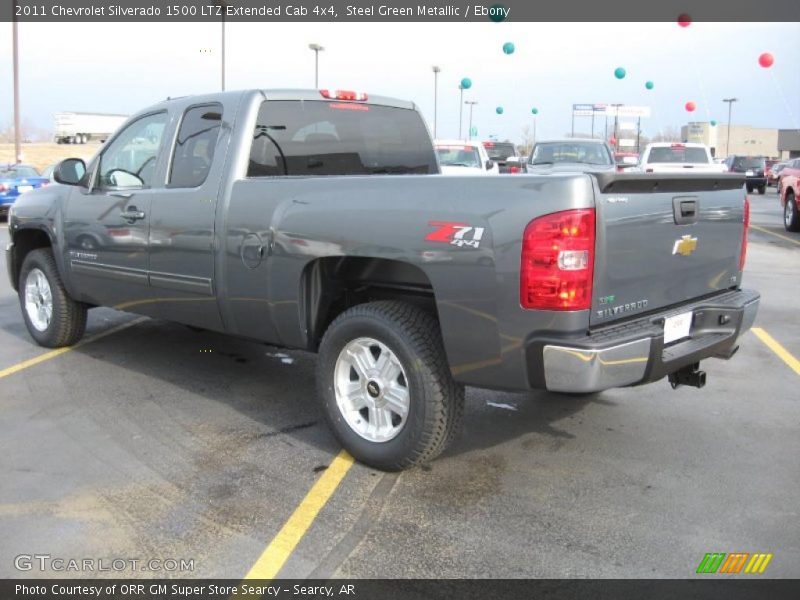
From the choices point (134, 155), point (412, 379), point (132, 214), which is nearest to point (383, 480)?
point (412, 379)

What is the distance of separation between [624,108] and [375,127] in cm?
7264

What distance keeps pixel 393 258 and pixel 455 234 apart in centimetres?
37

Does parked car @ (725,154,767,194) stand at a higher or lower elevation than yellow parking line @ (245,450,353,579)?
higher

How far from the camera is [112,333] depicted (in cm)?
706

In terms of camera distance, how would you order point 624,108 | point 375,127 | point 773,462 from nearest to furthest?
point 773,462
point 375,127
point 624,108

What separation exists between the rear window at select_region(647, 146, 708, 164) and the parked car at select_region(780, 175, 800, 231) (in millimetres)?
2270

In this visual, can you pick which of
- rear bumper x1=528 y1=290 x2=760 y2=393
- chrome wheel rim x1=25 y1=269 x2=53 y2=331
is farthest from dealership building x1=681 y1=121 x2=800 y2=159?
rear bumper x1=528 y1=290 x2=760 y2=393

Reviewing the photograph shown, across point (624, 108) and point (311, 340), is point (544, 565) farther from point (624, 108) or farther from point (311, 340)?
point (624, 108)

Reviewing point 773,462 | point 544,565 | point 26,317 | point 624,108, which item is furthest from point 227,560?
point 624,108

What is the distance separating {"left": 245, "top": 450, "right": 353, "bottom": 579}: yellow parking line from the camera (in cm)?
300

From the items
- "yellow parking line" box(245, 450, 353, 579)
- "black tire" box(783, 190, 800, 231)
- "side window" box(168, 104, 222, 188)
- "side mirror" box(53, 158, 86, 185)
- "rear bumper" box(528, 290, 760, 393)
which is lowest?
"yellow parking line" box(245, 450, 353, 579)

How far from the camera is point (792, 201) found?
16.6m

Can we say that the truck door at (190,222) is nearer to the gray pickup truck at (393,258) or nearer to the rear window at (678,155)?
the gray pickup truck at (393,258)
